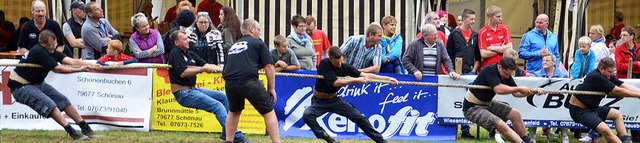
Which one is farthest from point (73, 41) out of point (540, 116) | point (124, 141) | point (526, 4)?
point (526, 4)

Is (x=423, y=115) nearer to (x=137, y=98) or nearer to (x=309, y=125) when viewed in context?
(x=309, y=125)

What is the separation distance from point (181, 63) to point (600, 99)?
4815 mm

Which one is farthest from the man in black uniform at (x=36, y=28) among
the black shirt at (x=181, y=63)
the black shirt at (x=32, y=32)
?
the black shirt at (x=181, y=63)

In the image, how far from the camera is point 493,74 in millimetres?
15156

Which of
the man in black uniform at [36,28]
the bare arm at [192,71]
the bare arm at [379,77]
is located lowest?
the bare arm at [379,77]

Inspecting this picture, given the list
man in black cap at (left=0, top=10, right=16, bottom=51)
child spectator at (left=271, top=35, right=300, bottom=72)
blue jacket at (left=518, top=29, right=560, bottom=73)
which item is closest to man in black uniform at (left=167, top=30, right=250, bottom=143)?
child spectator at (left=271, top=35, right=300, bottom=72)

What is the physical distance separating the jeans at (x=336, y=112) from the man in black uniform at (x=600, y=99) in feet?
7.63

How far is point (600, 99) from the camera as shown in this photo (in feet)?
51.5

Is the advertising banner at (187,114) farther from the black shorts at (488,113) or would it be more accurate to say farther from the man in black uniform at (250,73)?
the black shorts at (488,113)

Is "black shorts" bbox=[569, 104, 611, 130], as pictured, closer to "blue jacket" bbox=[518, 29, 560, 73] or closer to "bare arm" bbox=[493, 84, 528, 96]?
"bare arm" bbox=[493, 84, 528, 96]

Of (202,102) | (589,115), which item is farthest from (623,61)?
(202,102)

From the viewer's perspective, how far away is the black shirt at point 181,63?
14883 mm

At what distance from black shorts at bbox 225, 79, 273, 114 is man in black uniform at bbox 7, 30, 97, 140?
191 centimetres

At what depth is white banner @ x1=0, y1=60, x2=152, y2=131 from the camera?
1648 cm
